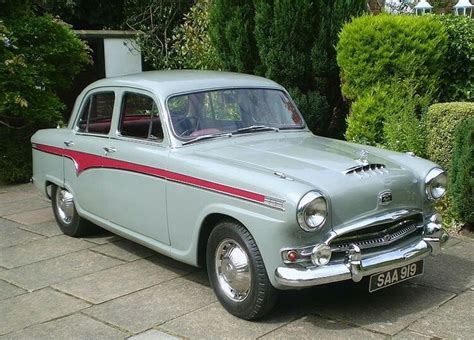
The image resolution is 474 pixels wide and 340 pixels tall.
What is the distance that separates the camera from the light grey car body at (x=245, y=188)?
13.1 ft

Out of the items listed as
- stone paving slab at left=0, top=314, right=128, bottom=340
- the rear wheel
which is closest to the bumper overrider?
stone paving slab at left=0, top=314, right=128, bottom=340

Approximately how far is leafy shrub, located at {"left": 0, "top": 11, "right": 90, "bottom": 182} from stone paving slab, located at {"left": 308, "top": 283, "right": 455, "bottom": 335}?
5834 mm

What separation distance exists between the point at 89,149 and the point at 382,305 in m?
2.98

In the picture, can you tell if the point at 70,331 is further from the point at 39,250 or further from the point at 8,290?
the point at 39,250

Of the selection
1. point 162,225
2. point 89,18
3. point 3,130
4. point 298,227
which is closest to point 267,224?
point 298,227

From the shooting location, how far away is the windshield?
16.7 feet

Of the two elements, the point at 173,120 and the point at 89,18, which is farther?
the point at 89,18

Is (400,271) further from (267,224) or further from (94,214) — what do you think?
(94,214)

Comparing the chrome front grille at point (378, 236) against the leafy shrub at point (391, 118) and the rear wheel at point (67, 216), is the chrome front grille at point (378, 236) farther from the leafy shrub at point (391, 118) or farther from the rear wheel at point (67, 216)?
the rear wheel at point (67, 216)

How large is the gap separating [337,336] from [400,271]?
65cm

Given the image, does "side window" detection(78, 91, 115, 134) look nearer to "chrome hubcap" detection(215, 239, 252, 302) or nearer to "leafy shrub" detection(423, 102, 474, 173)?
"chrome hubcap" detection(215, 239, 252, 302)

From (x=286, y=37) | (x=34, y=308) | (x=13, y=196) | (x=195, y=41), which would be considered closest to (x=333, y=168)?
(x=34, y=308)

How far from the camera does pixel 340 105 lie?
29.5 ft

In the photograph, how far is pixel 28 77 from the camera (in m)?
8.95
